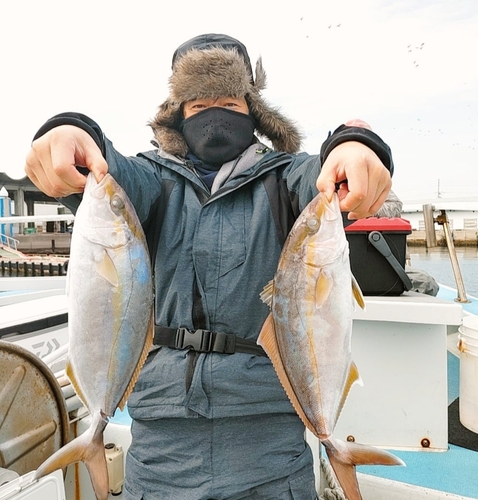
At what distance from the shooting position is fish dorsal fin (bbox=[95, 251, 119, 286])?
1.56m

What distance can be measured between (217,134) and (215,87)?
0.27 meters

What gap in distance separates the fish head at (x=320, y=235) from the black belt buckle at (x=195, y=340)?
2.16 ft

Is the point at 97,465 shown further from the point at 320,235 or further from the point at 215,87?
the point at 215,87

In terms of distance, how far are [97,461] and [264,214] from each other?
123 cm

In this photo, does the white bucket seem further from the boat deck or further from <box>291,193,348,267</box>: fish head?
<box>291,193,348,267</box>: fish head

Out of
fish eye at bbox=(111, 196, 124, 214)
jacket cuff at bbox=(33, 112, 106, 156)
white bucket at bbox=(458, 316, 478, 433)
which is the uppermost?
jacket cuff at bbox=(33, 112, 106, 156)

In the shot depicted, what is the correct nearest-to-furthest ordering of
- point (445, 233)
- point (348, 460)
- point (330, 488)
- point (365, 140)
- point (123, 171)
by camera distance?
point (365, 140)
point (348, 460)
point (123, 171)
point (330, 488)
point (445, 233)

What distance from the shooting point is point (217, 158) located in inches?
95.2

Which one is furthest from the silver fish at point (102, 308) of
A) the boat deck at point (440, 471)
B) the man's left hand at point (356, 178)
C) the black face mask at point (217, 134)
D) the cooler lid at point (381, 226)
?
the boat deck at point (440, 471)

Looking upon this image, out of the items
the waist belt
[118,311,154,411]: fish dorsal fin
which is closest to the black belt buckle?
the waist belt

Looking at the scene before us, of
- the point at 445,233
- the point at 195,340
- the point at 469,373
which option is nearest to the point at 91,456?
the point at 195,340

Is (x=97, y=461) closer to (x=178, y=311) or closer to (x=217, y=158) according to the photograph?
(x=178, y=311)

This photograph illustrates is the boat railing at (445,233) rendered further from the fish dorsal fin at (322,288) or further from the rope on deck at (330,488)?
the fish dorsal fin at (322,288)

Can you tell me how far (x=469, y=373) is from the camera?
3814mm
